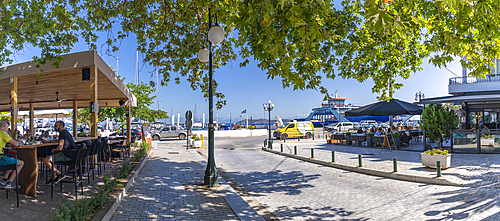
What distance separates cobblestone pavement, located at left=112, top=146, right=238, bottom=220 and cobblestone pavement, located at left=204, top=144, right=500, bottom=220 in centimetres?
118

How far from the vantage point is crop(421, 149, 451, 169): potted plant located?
31.3ft

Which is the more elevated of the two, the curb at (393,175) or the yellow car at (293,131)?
the yellow car at (293,131)

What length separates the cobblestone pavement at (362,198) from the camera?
5.40 metres

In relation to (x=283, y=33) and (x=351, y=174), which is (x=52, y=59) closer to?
(x=283, y=33)

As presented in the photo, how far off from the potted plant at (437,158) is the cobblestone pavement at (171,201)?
7.53m

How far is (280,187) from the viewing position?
8000 millimetres

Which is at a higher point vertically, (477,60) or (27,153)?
(477,60)

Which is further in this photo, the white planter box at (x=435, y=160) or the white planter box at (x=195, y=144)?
the white planter box at (x=195, y=144)

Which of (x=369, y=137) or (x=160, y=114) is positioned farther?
(x=160, y=114)

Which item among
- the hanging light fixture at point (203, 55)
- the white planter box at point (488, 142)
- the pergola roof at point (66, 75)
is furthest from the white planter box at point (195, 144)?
the white planter box at point (488, 142)

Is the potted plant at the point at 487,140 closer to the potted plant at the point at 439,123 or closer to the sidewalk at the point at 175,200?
the potted plant at the point at 439,123

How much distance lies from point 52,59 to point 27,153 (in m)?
3.75

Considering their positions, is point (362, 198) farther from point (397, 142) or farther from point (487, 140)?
point (397, 142)

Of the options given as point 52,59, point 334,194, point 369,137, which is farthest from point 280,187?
point 369,137
